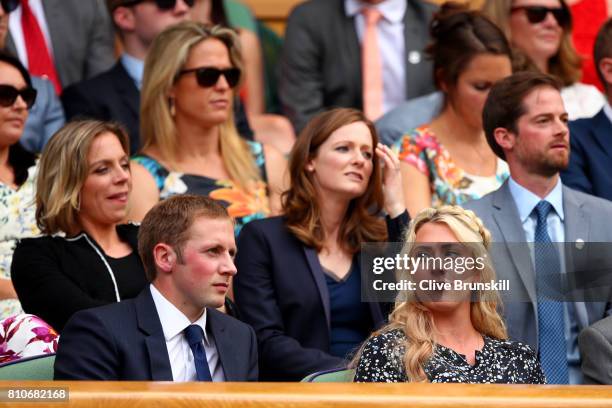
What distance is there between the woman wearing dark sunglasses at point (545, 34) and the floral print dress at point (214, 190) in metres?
1.49

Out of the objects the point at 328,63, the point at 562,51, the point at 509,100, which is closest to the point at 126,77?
the point at 328,63

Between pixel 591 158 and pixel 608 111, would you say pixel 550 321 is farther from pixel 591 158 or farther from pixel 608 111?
pixel 608 111

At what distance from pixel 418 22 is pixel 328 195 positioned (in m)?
1.75

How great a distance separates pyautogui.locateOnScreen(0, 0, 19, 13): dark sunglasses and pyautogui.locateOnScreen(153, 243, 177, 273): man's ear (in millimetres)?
2108

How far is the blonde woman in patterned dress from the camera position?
5.03m

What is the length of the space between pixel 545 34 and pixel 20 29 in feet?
7.46

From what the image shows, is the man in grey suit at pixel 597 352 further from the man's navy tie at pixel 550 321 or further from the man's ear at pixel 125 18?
the man's ear at pixel 125 18

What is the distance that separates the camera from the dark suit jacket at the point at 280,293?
4363 mm

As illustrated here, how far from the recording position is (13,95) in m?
4.83

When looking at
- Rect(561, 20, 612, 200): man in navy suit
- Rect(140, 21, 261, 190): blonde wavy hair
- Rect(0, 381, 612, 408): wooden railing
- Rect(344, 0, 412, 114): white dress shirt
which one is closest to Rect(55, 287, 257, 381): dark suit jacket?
Rect(0, 381, 612, 408): wooden railing

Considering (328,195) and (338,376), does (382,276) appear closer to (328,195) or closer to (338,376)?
(338,376)

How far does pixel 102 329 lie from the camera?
11.4ft

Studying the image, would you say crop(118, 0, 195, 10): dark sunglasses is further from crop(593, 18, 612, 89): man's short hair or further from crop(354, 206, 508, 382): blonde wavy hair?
crop(354, 206, 508, 382): blonde wavy hair

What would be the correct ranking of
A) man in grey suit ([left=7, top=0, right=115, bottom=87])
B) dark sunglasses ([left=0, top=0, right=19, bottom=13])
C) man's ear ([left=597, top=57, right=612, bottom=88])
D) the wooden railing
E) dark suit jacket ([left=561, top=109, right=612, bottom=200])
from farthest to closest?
man in grey suit ([left=7, top=0, right=115, bottom=87]) < dark sunglasses ([left=0, top=0, right=19, bottom=13]) < man's ear ([left=597, top=57, right=612, bottom=88]) < dark suit jacket ([left=561, top=109, right=612, bottom=200]) < the wooden railing
